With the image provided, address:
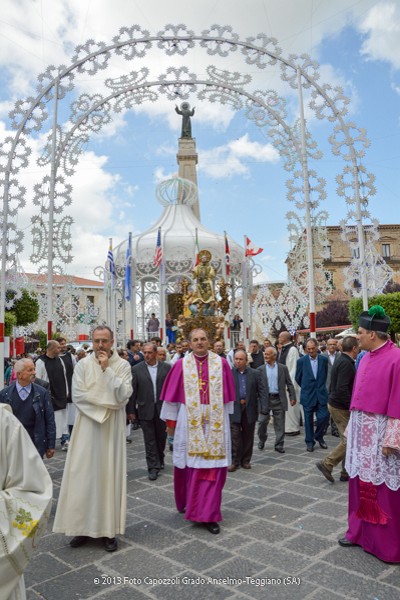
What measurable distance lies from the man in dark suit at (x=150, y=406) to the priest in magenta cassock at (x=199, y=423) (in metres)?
1.59

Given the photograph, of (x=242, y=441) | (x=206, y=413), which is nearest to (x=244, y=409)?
(x=242, y=441)

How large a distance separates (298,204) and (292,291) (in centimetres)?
224

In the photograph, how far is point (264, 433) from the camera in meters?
8.16

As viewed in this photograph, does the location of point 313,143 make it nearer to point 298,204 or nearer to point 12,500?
point 298,204

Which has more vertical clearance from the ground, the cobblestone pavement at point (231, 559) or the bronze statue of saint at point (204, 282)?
the bronze statue of saint at point (204, 282)

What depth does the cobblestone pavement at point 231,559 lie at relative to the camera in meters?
3.44

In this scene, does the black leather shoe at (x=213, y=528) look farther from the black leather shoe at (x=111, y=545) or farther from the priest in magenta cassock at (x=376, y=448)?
the priest in magenta cassock at (x=376, y=448)

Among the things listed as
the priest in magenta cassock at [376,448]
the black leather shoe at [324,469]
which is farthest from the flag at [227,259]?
the priest in magenta cassock at [376,448]

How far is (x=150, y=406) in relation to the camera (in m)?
6.82

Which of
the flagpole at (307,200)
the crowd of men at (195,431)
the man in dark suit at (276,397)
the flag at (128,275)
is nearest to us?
the crowd of men at (195,431)

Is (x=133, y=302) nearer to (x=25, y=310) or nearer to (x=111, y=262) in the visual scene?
(x=111, y=262)

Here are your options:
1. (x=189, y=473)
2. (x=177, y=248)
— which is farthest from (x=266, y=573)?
(x=177, y=248)

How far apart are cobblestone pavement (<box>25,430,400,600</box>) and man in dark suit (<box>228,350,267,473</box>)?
1.25 metres

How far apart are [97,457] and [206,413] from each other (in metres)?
1.16
